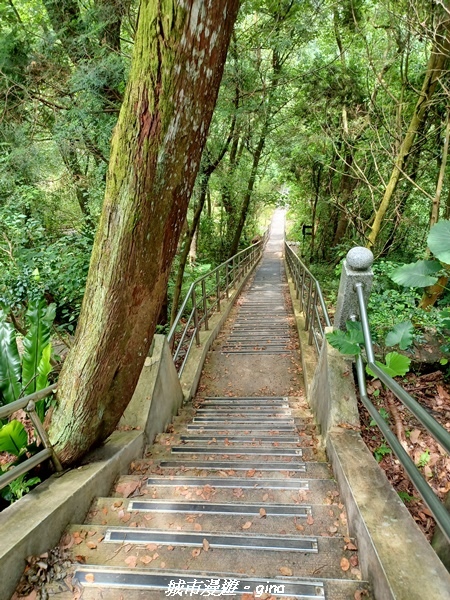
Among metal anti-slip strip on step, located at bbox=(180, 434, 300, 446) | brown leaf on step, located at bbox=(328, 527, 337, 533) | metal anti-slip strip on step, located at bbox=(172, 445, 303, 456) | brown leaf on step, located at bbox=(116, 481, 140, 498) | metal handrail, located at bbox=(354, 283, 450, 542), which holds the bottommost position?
metal anti-slip strip on step, located at bbox=(180, 434, 300, 446)

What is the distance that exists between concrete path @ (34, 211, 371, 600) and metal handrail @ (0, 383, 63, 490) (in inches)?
17.0

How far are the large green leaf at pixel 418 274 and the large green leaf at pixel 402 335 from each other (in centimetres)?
54

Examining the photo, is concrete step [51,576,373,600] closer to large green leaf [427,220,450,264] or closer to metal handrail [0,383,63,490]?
metal handrail [0,383,63,490]

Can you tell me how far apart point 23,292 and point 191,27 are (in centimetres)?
394

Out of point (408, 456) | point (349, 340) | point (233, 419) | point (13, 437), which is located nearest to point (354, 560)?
point (408, 456)

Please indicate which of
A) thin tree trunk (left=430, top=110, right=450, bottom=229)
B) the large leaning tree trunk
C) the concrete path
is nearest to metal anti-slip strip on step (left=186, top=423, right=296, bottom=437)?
the concrete path

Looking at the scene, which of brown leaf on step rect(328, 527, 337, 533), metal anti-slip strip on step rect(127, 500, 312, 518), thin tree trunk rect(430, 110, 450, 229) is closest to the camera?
brown leaf on step rect(328, 527, 337, 533)

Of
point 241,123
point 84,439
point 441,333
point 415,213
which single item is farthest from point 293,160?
point 84,439

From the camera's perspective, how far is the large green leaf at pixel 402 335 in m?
2.67

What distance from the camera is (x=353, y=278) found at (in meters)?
3.12

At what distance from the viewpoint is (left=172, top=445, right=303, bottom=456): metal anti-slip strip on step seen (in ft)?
9.70

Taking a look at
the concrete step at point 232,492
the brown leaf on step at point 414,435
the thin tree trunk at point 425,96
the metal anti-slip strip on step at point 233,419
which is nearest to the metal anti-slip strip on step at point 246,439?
the metal anti-slip strip on step at point 233,419

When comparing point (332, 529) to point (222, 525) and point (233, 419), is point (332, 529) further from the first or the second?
point (233, 419)

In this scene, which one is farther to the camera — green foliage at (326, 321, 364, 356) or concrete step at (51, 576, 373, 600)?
green foliage at (326, 321, 364, 356)
